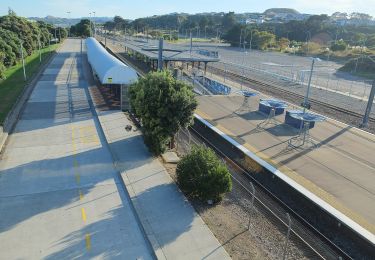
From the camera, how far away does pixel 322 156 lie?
797 inches

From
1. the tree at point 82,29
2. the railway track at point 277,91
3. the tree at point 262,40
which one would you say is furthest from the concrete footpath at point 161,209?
the tree at point 82,29

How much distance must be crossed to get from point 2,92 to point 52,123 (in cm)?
1257

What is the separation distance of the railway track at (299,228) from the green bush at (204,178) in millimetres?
1654

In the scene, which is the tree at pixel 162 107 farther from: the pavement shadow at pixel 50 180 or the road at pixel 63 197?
the road at pixel 63 197

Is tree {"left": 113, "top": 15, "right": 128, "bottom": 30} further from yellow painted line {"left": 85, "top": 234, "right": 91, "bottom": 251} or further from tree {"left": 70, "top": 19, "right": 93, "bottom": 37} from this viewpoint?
yellow painted line {"left": 85, "top": 234, "right": 91, "bottom": 251}

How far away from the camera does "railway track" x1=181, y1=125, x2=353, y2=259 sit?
12.3m

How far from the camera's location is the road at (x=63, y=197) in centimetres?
1150

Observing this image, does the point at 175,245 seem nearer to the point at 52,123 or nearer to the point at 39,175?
the point at 39,175

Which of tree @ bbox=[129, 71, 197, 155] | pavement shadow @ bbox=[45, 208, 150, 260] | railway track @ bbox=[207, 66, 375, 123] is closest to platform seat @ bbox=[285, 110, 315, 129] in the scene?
railway track @ bbox=[207, 66, 375, 123]

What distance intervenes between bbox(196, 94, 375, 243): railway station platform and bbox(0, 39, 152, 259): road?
7665 millimetres

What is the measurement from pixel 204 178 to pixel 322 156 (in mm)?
8914

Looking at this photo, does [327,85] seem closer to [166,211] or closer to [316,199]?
[316,199]

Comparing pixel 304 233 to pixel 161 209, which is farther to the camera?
pixel 161 209

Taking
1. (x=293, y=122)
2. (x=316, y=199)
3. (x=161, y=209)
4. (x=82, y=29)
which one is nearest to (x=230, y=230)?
(x=161, y=209)
